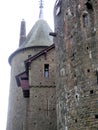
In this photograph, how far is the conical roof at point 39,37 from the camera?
33.5m

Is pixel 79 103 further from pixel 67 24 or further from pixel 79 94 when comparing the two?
pixel 67 24

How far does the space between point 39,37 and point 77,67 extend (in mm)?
18152

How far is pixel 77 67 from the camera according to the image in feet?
53.9

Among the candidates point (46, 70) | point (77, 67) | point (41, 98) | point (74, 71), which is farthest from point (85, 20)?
point (46, 70)

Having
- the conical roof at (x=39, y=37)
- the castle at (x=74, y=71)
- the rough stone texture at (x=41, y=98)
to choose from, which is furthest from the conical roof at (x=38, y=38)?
the castle at (x=74, y=71)

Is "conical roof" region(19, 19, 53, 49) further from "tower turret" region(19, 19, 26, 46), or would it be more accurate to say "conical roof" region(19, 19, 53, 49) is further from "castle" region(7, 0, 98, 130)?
"castle" region(7, 0, 98, 130)

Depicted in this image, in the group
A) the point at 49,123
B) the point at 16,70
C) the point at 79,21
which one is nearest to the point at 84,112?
the point at 79,21

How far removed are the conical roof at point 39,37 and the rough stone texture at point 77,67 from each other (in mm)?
14672

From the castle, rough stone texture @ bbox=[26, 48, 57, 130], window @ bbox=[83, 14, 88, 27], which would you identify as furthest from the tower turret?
window @ bbox=[83, 14, 88, 27]

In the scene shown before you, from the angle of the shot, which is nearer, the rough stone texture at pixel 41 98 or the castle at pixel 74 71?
the castle at pixel 74 71

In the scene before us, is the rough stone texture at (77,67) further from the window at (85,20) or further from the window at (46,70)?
the window at (46,70)

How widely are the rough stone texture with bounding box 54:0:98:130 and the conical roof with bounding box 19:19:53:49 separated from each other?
1467 centimetres

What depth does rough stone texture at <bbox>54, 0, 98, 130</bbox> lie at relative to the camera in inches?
604

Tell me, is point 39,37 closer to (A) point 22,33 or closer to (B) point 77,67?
(A) point 22,33
